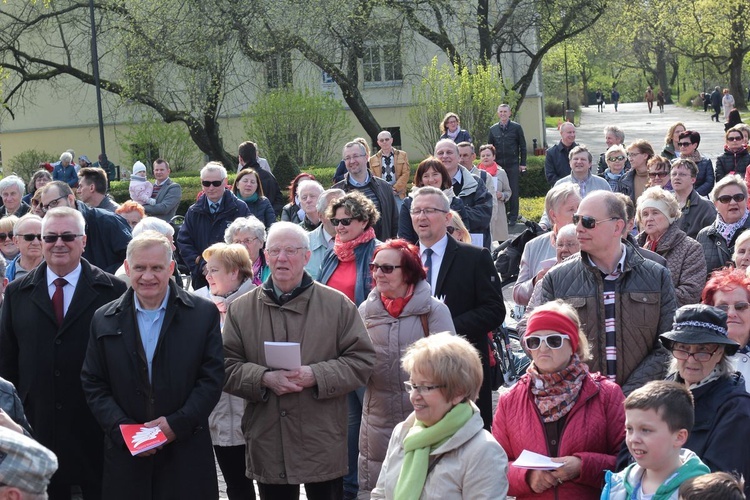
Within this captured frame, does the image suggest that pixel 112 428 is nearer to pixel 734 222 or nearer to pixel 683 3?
pixel 734 222

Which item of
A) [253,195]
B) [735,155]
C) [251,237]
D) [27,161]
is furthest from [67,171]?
[27,161]

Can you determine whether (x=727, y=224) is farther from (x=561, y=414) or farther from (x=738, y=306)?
(x=561, y=414)

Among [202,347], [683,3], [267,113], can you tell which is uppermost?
[683,3]

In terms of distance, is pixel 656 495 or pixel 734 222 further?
pixel 734 222

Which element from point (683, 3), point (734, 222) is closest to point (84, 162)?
point (734, 222)

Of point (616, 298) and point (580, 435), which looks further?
point (616, 298)

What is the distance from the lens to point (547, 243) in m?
8.26

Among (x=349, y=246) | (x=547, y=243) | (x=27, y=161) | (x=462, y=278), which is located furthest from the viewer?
(x=27, y=161)

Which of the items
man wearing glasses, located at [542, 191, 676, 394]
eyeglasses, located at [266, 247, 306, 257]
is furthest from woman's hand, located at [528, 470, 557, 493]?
eyeglasses, located at [266, 247, 306, 257]

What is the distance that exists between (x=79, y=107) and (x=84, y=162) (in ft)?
45.9

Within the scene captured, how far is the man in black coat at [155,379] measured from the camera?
5.67m

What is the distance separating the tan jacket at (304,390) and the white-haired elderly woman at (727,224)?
12.8 feet

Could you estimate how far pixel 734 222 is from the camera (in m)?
8.83

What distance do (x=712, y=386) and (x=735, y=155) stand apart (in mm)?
10484
